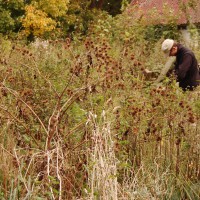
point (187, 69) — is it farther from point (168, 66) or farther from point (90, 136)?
point (90, 136)

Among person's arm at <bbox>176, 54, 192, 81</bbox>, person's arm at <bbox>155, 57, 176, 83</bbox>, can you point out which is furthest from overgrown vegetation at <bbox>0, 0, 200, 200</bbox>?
person's arm at <bbox>176, 54, 192, 81</bbox>

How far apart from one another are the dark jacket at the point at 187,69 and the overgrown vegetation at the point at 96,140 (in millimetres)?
2871

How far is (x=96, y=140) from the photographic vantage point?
15.8 ft

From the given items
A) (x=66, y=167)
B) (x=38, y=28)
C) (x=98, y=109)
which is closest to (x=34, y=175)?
(x=66, y=167)

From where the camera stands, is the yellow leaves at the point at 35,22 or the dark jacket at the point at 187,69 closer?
the dark jacket at the point at 187,69

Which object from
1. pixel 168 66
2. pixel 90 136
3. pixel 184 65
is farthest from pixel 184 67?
pixel 90 136

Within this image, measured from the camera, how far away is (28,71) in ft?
25.6

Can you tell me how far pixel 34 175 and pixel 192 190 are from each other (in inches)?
60.2

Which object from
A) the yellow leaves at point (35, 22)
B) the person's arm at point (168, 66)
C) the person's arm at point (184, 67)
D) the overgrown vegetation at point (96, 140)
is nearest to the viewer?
the overgrown vegetation at point (96, 140)

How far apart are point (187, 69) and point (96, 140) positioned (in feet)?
19.7

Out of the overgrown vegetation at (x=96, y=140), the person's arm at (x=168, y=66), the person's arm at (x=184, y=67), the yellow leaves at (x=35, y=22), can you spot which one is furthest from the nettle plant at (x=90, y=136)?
the yellow leaves at (x=35, y=22)

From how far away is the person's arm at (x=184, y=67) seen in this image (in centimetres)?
1048

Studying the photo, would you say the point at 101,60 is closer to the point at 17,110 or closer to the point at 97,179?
the point at 17,110

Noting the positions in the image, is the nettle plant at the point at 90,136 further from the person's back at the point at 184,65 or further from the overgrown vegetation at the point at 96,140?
the person's back at the point at 184,65
